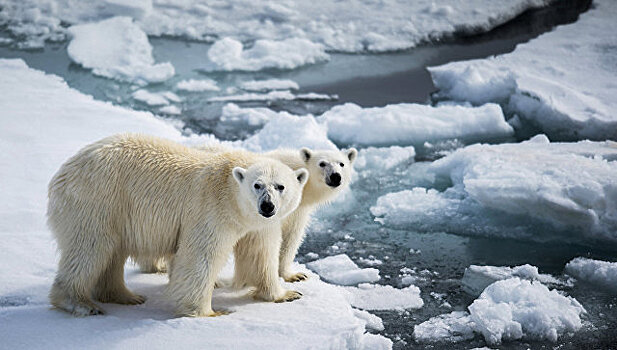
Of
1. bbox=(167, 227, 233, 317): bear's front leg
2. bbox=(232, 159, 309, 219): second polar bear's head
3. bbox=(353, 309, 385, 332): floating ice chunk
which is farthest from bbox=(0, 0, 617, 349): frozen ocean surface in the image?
bbox=(232, 159, 309, 219): second polar bear's head

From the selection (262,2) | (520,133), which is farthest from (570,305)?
(262,2)

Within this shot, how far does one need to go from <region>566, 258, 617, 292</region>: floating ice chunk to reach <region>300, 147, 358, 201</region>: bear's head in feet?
6.66

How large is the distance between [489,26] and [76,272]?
10386 millimetres

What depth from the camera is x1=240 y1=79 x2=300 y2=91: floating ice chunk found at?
400 inches

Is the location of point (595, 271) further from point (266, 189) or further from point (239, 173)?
point (239, 173)

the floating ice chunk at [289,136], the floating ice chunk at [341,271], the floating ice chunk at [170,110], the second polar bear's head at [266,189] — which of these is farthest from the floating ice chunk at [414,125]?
the second polar bear's head at [266,189]

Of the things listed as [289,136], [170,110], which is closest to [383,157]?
[289,136]

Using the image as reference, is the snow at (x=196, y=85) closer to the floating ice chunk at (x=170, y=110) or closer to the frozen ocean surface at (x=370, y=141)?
the frozen ocean surface at (x=370, y=141)

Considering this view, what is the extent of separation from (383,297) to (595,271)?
1711 mm

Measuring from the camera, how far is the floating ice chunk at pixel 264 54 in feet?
35.4

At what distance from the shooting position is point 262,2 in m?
13.7

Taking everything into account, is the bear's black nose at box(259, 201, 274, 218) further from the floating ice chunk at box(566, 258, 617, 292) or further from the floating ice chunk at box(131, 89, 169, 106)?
the floating ice chunk at box(131, 89, 169, 106)

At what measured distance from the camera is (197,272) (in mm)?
4156

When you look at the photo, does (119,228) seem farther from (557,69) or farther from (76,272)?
(557,69)
